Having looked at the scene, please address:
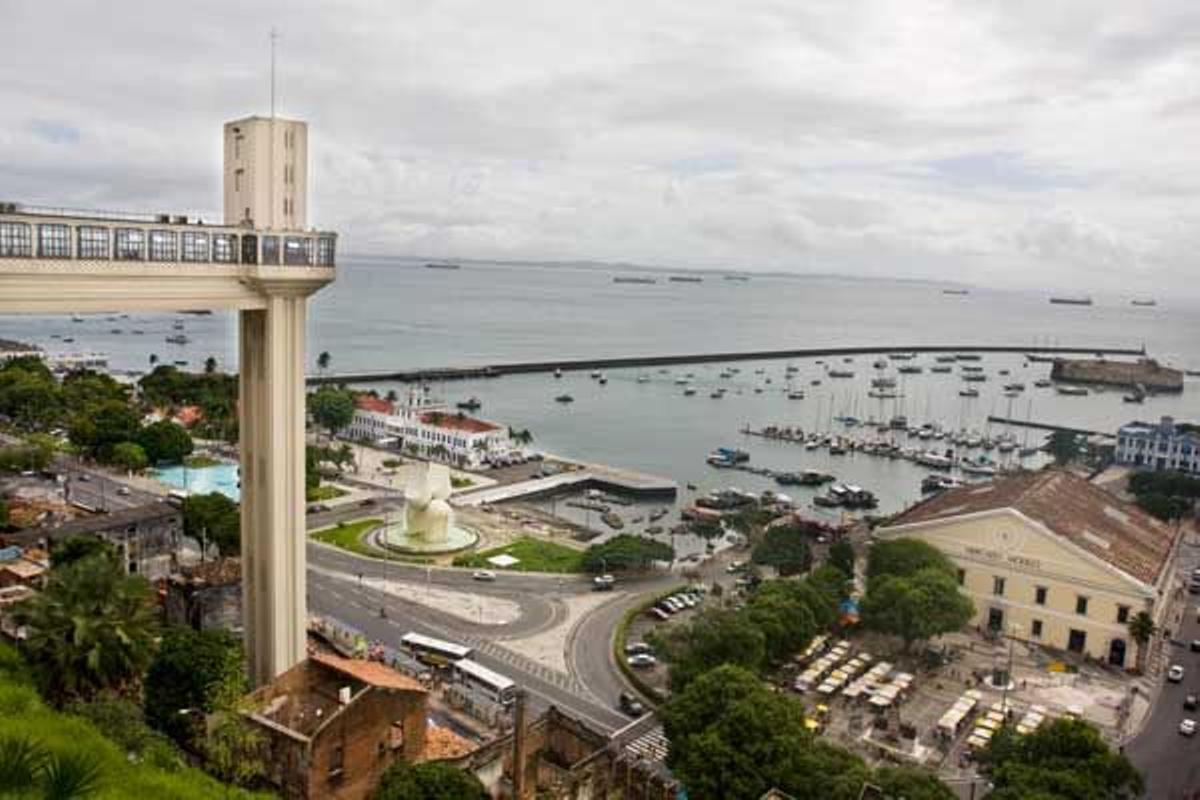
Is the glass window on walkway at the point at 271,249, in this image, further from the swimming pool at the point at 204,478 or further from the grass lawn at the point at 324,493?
the swimming pool at the point at 204,478

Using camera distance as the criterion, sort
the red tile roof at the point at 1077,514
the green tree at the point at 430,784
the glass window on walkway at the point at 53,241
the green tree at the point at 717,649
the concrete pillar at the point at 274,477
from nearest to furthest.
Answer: the glass window on walkway at the point at 53,241, the green tree at the point at 430,784, the concrete pillar at the point at 274,477, the green tree at the point at 717,649, the red tile roof at the point at 1077,514

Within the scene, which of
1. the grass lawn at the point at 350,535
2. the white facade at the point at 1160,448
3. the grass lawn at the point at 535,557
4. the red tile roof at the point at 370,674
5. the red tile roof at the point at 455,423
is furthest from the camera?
the white facade at the point at 1160,448

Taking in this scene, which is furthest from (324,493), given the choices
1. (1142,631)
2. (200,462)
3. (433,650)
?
(1142,631)

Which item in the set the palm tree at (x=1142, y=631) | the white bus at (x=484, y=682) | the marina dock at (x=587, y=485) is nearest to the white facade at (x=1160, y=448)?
the marina dock at (x=587, y=485)

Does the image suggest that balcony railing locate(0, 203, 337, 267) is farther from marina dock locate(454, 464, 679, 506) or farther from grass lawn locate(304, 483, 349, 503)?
marina dock locate(454, 464, 679, 506)

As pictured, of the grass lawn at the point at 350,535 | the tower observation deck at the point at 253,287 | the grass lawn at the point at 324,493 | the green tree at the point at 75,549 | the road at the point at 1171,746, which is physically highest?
the tower observation deck at the point at 253,287

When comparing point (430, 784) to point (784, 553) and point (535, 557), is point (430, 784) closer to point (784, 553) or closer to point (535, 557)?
point (535, 557)

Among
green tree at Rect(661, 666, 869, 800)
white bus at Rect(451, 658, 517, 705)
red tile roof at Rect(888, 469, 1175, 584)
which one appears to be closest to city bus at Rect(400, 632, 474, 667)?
white bus at Rect(451, 658, 517, 705)
